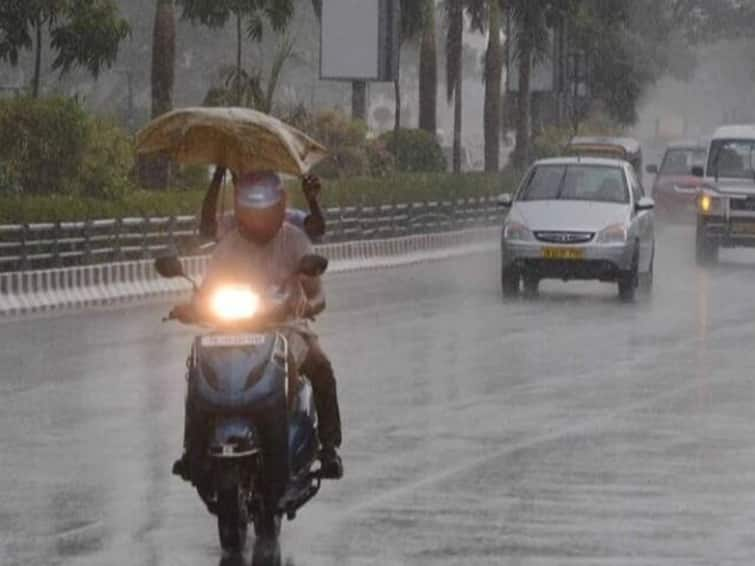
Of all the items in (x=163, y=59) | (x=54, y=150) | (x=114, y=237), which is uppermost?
(x=163, y=59)

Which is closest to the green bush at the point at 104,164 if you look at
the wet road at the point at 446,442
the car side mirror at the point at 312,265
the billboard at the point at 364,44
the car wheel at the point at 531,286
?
A: the car wheel at the point at 531,286

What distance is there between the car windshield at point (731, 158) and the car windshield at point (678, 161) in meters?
20.5

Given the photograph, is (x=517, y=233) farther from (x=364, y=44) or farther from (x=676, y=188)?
(x=676, y=188)

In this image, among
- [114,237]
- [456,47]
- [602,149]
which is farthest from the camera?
[456,47]

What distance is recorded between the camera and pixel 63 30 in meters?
45.1

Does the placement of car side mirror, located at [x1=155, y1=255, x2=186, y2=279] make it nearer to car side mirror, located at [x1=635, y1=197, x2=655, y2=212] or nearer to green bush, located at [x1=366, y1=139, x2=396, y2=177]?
car side mirror, located at [x1=635, y1=197, x2=655, y2=212]

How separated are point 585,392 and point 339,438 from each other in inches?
324

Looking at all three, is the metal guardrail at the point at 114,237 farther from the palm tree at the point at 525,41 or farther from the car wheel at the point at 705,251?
the palm tree at the point at 525,41

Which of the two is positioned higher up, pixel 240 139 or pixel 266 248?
pixel 240 139

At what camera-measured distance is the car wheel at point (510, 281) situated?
3428cm

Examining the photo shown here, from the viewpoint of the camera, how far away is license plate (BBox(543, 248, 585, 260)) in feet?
111

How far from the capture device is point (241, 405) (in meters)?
11.9

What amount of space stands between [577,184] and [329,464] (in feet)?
75.6

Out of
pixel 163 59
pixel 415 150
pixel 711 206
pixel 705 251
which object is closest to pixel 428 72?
pixel 415 150
